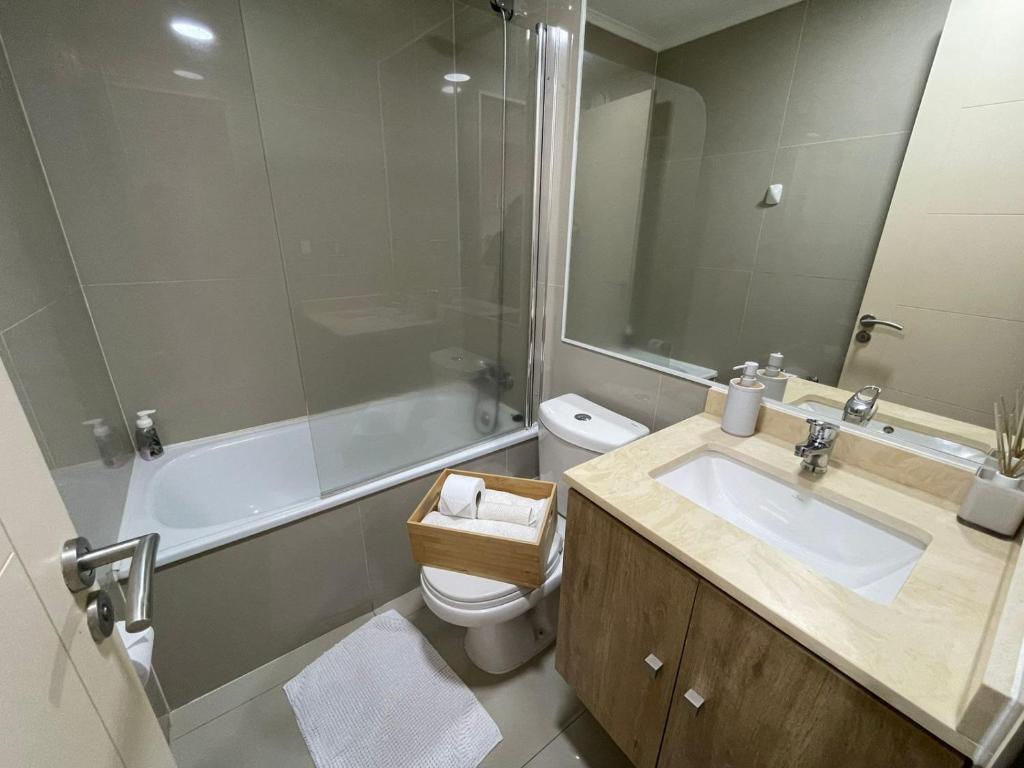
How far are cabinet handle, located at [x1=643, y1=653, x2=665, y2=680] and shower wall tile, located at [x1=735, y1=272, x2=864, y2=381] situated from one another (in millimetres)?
816

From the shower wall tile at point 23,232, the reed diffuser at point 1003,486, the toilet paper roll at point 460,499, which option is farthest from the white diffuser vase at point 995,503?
the shower wall tile at point 23,232

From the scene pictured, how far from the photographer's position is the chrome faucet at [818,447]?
0.95 metres

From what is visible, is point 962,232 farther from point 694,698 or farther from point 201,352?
point 201,352

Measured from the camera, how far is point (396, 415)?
186 centimetres

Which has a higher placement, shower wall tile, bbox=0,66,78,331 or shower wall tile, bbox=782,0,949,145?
shower wall tile, bbox=782,0,949,145

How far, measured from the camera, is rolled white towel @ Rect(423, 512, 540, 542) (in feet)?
4.01

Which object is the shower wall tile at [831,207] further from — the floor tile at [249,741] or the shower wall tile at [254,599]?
the floor tile at [249,741]

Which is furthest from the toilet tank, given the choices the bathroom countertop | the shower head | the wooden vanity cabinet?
the shower head

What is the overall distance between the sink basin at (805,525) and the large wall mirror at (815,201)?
252mm

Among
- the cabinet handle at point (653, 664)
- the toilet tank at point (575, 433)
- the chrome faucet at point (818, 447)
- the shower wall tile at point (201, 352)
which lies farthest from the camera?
the shower wall tile at point (201, 352)

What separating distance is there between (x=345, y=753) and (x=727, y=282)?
1836 millimetres

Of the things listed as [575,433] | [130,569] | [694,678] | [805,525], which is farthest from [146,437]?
[805,525]

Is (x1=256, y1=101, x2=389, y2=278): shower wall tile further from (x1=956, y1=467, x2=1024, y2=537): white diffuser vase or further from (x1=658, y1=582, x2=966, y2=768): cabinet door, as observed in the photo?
(x1=956, y1=467, x2=1024, y2=537): white diffuser vase

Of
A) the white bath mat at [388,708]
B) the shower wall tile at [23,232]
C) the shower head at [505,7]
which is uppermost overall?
the shower head at [505,7]
